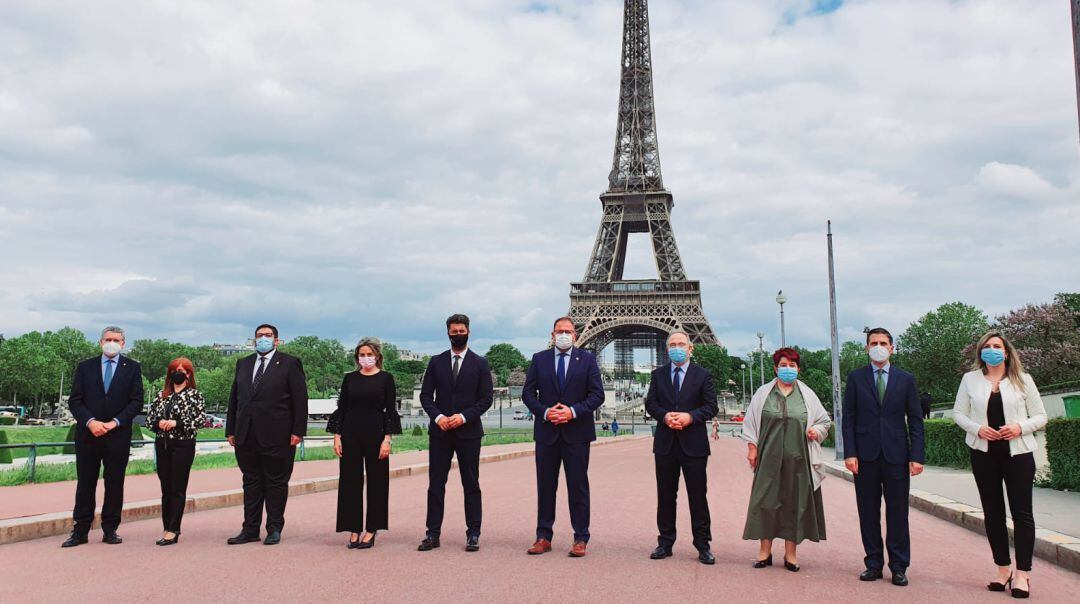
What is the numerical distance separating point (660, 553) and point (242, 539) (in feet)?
12.6

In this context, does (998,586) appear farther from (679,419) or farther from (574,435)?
(574,435)

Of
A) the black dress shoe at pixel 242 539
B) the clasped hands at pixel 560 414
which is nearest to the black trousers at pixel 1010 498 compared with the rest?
the clasped hands at pixel 560 414

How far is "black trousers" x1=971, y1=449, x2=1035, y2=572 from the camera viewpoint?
6062 mm

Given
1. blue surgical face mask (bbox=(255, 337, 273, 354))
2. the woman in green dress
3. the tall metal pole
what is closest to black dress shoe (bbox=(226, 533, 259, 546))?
blue surgical face mask (bbox=(255, 337, 273, 354))

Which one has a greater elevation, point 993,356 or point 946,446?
point 993,356

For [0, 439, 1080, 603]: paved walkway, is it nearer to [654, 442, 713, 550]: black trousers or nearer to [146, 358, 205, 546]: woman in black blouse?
[654, 442, 713, 550]: black trousers

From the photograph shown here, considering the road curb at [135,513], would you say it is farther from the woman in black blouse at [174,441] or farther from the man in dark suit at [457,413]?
the man in dark suit at [457,413]

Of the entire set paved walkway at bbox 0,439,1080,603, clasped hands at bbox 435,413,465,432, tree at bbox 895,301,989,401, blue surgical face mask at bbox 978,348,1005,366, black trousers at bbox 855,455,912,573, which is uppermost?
tree at bbox 895,301,989,401

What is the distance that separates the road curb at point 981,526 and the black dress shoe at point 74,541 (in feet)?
24.5

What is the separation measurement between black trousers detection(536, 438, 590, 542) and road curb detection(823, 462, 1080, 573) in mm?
2829

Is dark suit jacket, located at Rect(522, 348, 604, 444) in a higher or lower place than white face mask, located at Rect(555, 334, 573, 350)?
lower

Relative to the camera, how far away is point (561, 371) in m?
7.74

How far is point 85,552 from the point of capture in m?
7.28

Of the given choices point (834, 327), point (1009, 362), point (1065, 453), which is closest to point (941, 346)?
point (834, 327)
